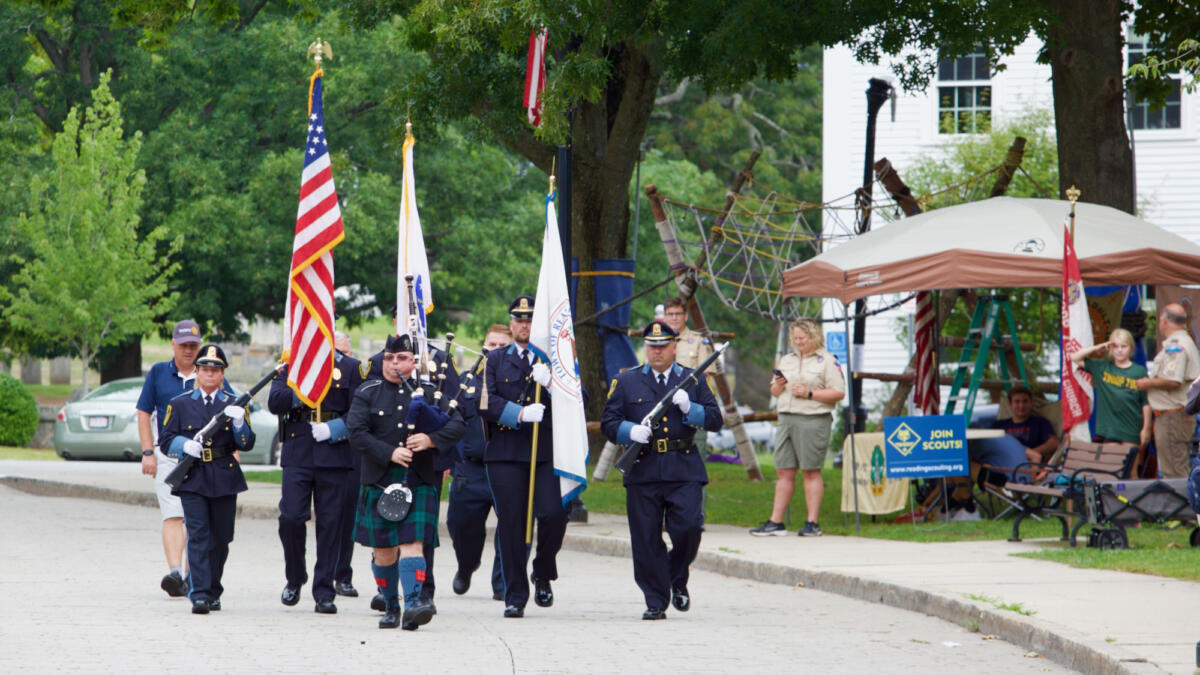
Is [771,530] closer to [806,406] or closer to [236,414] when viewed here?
[806,406]

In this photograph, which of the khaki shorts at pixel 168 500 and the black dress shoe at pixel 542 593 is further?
the khaki shorts at pixel 168 500

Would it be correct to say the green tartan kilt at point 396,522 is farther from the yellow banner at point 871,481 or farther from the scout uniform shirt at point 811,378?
the yellow banner at point 871,481

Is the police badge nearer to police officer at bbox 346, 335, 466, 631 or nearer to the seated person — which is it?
police officer at bbox 346, 335, 466, 631

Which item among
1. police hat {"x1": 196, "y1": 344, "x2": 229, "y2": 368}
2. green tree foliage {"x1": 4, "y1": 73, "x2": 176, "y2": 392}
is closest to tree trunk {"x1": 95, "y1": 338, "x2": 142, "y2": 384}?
green tree foliage {"x1": 4, "y1": 73, "x2": 176, "y2": 392}

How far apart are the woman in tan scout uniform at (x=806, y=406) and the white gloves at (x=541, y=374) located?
4551 millimetres

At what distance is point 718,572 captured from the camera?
13.9 meters

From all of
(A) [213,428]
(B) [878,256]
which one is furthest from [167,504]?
(B) [878,256]

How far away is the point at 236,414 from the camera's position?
10.6 meters

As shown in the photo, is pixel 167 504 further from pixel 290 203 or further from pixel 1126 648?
pixel 290 203

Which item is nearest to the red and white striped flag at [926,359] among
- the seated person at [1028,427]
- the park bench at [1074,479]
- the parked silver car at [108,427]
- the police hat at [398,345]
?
the seated person at [1028,427]

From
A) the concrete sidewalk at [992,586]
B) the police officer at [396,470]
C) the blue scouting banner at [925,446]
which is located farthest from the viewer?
the blue scouting banner at [925,446]

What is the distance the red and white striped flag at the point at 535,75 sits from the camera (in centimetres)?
1628

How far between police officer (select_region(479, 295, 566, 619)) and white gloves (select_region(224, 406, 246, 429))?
154 centimetres

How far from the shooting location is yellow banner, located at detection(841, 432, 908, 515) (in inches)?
616
